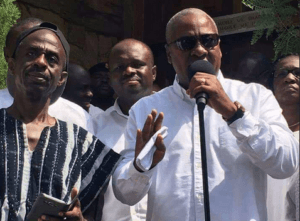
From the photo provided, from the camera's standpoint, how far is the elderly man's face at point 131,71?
5664mm

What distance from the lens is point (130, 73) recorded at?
570cm

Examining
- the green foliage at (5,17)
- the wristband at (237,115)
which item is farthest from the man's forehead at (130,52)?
the wristband at (237,115)

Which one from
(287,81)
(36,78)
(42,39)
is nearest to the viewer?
(36,78)

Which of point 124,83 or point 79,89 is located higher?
point 79,89

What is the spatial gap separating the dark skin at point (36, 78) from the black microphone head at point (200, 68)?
2.47ft

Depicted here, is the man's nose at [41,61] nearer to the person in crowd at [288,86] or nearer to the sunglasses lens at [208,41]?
the sunglasses lens at [208,41]

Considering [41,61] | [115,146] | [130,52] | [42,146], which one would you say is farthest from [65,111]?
[42,146]

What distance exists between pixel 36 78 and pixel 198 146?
0.93m

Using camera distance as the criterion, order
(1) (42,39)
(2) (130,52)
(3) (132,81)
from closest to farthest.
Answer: (1) (42,39) < (3) (132,81) < (2) (130,52)

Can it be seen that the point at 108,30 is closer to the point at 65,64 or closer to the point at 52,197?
the point at 65,64

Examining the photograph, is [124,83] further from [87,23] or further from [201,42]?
[87,23]

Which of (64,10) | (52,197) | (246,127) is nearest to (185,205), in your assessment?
(246,127)

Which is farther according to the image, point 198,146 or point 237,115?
point 198,146

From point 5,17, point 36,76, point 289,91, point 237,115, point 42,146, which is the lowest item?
point 42,146
